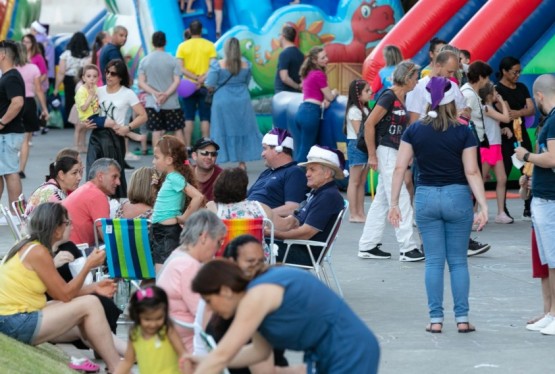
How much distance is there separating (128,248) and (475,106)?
4.13 m

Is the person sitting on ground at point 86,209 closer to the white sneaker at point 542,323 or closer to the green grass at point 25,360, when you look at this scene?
the green grass at point 25,360

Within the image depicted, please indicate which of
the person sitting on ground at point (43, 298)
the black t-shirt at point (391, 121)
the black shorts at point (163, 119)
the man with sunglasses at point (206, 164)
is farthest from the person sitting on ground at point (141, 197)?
the black shorts at point (163, 119)

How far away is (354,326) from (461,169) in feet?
9.57

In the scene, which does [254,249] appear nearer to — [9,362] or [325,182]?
[9,362]

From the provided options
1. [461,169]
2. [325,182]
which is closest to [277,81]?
[325,182]

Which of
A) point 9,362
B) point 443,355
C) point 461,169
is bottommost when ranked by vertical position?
point 443,355

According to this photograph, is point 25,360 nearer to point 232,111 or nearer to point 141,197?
point 141,197

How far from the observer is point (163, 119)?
1606 centimetres

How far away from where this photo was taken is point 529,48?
12969 millimetres

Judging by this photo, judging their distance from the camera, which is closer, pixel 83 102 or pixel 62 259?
pixel 62 259

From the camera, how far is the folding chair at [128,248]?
25.6 ft

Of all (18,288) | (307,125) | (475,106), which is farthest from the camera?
(307,125)

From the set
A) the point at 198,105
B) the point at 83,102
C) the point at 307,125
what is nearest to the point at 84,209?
the point at 83,102

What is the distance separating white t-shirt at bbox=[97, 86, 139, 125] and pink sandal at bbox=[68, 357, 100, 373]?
4.57 metres
